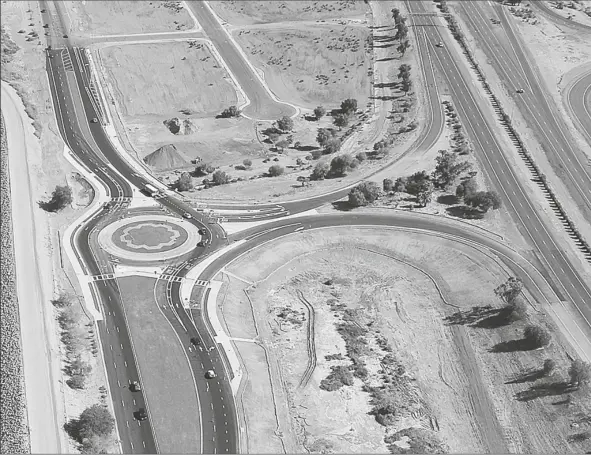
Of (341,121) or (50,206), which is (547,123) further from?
(50,206)

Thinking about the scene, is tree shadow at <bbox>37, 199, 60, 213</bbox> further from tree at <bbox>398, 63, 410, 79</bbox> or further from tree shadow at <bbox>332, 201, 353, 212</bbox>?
tree at <bbox>398, 63, 410, 79</bbox>

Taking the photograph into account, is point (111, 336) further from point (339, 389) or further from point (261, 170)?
point (261, 170)

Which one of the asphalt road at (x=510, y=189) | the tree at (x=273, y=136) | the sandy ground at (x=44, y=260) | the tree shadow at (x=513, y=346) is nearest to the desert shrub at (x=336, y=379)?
the tree shadow at (x=513, y=346)

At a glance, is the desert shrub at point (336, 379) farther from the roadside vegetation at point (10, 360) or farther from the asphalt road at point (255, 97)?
the asphalt road at point (255, 97)

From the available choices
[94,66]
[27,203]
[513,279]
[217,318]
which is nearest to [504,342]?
[513,279]

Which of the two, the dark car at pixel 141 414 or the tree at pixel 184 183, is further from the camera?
the tree at pixel 184 183

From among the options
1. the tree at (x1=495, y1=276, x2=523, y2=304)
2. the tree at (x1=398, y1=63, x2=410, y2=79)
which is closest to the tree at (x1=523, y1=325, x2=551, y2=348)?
the tree at (x1=495, y1=276, x2=523, y2=304)
